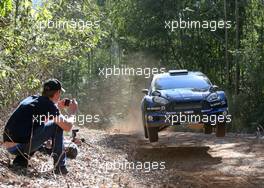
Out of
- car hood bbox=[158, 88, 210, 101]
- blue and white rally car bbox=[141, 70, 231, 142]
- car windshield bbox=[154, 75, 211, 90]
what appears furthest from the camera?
car windshield bbox=[154, 75, 211, 90]

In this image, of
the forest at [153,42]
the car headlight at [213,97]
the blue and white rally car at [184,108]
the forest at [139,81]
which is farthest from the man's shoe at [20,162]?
the car headlight at [213,97]

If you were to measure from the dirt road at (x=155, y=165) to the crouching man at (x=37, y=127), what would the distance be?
0.27 metres

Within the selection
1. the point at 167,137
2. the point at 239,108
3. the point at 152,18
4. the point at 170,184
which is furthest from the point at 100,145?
the point at 152,18

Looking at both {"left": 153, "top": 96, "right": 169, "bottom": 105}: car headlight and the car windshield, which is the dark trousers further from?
the car windshield

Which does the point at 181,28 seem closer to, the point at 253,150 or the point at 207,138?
the point at 207,138

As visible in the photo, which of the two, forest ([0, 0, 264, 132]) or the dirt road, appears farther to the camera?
forest ([0, 0, 264, 132])

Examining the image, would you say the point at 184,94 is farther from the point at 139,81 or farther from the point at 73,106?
the point at 139,81

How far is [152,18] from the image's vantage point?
26625 millimetres

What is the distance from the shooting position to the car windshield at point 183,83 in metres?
11.2

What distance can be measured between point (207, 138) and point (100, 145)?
2869mm

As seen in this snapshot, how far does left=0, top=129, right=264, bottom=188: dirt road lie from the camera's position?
662 cm

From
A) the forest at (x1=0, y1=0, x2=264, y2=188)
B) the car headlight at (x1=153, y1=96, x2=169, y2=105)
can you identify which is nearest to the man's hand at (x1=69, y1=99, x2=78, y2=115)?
the forest at (x1=0, y1=0, x2=264, y2=188)

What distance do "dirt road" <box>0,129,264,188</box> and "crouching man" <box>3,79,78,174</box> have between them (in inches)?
10.4

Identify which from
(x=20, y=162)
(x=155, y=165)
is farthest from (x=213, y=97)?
(x=20, y=162)
